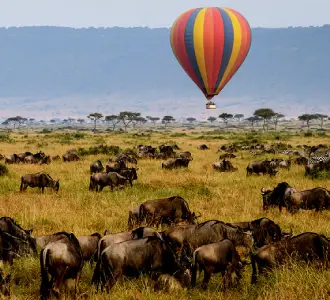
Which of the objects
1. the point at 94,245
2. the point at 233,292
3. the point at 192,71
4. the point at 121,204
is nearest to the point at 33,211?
the point at 121,204

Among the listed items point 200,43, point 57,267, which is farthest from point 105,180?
point 200,43

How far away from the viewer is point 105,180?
17281 millimetres

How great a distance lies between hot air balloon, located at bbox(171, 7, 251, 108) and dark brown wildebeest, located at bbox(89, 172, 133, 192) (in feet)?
52.3

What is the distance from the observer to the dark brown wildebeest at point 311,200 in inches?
504

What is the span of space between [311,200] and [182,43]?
20983 mm

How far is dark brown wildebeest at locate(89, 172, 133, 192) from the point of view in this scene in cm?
1727

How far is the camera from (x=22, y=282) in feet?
25.5

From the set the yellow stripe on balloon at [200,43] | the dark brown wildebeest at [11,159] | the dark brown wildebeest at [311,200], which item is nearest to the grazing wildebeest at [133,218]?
the dark brown wildebeest at [311,200]

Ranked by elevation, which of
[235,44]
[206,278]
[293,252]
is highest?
[235,44]

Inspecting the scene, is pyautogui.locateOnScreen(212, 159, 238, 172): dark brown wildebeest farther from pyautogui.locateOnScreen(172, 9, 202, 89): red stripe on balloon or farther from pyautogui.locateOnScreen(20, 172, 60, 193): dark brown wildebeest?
pyautogui.locateOnScreen(172, 9, 202, 89): red stripe on balloon

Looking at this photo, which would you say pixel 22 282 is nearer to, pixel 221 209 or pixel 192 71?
pixel 221 209

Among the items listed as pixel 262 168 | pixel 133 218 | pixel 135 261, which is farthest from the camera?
pixel 262 168

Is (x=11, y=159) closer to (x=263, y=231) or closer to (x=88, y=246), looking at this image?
(x=88, y=246)

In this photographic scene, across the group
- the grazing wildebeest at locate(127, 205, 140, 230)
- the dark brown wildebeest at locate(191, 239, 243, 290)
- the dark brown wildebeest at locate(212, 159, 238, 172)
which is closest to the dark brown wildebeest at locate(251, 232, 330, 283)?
the dark brown wildebeest at locate(191, 239, 243, 290)
